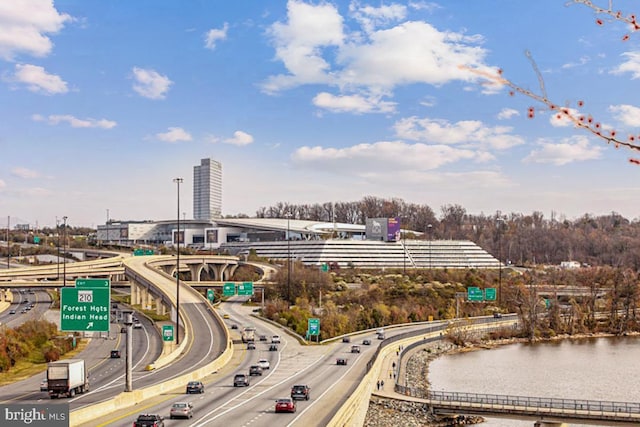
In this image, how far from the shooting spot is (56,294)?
127m

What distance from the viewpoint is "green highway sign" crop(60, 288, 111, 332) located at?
43.6 metres

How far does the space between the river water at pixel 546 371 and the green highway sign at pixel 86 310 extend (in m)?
31.5

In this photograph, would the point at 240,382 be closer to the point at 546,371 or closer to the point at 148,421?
the point at 148,421

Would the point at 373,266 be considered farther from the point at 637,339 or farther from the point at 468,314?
the point at 637,339

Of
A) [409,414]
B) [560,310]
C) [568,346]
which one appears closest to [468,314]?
[560,310]

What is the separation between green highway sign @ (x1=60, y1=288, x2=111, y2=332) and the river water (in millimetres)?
31542

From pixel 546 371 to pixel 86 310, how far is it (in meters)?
53.2

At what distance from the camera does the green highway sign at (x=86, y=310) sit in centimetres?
4362

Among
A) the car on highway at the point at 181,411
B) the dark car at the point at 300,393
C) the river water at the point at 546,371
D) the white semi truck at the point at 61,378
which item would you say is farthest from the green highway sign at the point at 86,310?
the river water at the point at 546,371

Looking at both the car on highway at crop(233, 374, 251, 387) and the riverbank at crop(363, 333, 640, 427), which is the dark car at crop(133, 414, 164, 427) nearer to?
the car on highway at crop(233, 374, 251, 387)

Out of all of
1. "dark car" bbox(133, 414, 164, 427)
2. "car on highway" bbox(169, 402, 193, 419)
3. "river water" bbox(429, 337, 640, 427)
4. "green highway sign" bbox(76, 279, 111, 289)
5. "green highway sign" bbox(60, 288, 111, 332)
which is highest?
"green highway sign" bbox(76, 279, 111, 289)

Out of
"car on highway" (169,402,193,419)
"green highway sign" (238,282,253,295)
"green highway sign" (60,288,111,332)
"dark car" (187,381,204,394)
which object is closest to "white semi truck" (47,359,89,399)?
"green highway sign" (60,288,111,332)

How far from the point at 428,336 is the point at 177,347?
123ft

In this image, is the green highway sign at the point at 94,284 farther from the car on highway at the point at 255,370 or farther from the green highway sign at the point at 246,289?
the green highway sign at the point at 246,289
